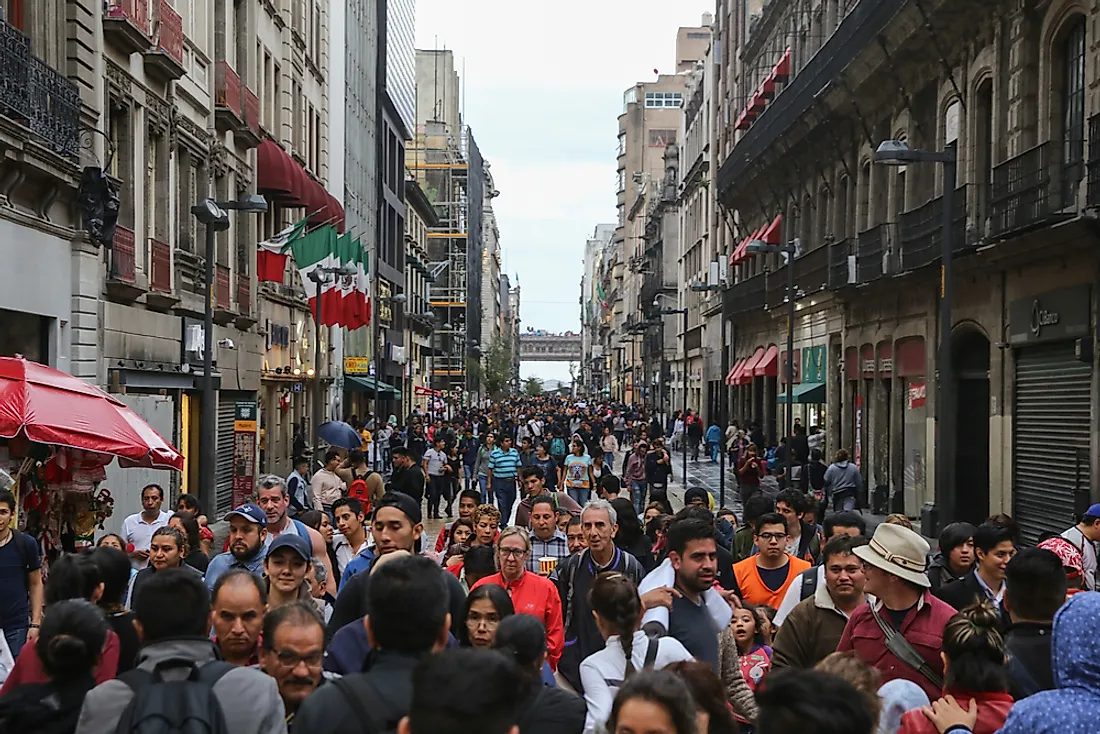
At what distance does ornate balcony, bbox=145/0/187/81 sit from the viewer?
24.5m

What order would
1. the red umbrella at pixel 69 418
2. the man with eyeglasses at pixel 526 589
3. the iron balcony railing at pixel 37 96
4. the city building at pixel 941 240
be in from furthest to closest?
1. the city building at pixel 941 240
2. the iron balcony railing at pixel 37 96
3. the red umbrella at pixel 69 418
4. the man with eyeglasses at pixel 526 589

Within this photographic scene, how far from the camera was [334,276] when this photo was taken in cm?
3562

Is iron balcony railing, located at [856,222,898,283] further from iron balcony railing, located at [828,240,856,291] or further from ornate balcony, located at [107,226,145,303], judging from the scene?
ornate balcony, located at [107,226,145,303]

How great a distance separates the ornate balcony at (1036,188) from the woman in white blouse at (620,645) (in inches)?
556

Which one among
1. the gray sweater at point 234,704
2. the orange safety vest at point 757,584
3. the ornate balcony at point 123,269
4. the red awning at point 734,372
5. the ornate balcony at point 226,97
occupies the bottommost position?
the orange safety vest at point 757,584

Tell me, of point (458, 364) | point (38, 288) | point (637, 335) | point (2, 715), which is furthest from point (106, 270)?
point (458, 364)

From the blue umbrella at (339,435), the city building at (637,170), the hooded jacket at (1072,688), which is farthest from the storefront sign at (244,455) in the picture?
the city building at (637,170)

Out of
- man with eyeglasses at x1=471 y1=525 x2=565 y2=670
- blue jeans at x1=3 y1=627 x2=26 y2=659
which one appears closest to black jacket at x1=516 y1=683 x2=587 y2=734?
man with eyeglasses at x1=471 y1=525 x2=565 y2=670

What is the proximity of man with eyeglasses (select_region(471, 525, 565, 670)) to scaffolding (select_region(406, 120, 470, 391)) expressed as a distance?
10297 cm

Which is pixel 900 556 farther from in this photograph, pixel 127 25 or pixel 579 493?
pixel 127 25

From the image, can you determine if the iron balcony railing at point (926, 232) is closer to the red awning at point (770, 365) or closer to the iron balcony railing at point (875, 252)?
the iron balcony railing at point (875, 252)

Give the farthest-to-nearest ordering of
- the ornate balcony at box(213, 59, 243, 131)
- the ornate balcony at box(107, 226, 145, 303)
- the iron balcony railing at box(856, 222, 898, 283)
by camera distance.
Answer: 1. the ornate balcony at box(213, 59, 243, 131)
2. the iron balcony railing at box(856, 222, 898, 283)
3. the ornate balcony at box(107, 226, 145, 303)

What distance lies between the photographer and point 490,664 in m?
3.77

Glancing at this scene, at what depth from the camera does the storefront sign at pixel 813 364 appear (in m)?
39.0
